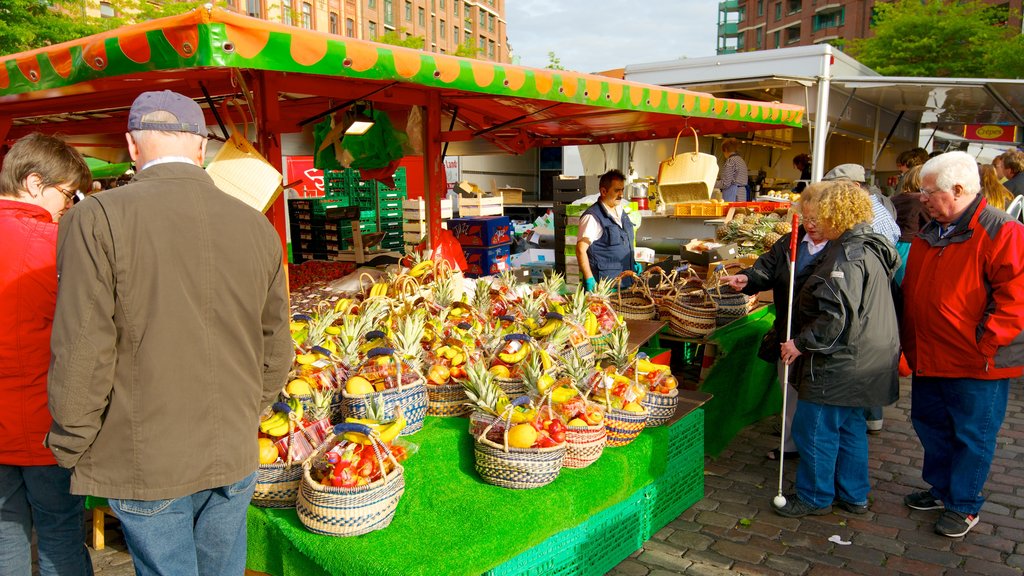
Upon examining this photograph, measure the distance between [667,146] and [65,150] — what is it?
1116 cm

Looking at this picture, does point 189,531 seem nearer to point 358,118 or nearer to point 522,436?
point 522,436

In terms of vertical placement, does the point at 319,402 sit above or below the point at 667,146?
below

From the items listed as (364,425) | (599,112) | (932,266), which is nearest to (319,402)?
(364,425)

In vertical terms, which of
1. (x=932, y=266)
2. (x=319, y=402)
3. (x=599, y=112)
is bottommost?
(x=319, y=402)

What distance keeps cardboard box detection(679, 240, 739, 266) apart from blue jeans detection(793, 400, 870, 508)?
2.95m

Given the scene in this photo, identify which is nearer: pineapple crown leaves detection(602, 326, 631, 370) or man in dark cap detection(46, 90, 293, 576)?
man in dark cap detection(46, 90, 293, 576)

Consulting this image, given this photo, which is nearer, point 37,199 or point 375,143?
point 37,199

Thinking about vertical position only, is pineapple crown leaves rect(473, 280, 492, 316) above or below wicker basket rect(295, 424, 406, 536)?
above

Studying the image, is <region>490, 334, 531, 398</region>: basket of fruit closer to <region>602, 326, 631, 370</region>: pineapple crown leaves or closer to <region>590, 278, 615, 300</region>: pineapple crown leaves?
<region>602, 326, 631, 370</region>: pineapple crown leaves

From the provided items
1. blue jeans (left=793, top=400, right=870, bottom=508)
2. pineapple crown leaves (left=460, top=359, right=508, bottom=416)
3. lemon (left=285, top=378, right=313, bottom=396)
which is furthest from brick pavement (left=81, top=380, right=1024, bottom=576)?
lemon (left=285, top=378, right=313, bottom=396)

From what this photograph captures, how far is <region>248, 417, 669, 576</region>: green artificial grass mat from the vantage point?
2.40 m

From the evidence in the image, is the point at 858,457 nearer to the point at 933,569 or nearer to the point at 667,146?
the point at 933,569

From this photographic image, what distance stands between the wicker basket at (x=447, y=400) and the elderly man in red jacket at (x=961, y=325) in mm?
2516

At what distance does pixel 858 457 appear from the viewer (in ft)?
12.7
